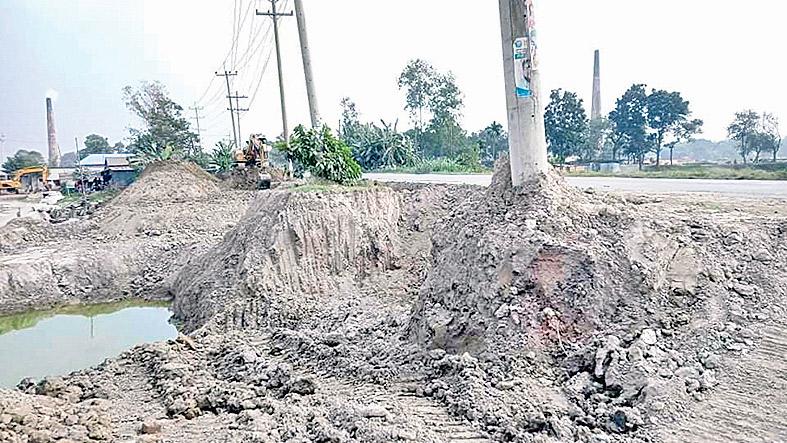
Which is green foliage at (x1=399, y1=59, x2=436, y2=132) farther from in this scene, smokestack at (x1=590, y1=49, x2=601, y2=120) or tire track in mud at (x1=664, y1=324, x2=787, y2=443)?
tire track in mud at (x1=664, y1=324, x2=787, y2=443)

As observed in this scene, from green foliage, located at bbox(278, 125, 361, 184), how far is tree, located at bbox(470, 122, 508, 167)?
21858mm

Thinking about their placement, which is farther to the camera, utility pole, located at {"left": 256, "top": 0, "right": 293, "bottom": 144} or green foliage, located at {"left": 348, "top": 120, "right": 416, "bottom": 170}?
green foliage, located at {"left": 348, "top": 120, "right": 416, "bottom": 170}

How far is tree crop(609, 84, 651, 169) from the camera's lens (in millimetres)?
27511

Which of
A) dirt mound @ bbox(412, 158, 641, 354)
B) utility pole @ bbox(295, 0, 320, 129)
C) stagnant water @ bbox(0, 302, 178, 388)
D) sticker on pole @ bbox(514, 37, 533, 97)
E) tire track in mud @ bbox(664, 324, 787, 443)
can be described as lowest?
stagnant water @ bbox(0, 302, 178, 388)

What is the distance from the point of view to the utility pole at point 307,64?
14352 millimetres

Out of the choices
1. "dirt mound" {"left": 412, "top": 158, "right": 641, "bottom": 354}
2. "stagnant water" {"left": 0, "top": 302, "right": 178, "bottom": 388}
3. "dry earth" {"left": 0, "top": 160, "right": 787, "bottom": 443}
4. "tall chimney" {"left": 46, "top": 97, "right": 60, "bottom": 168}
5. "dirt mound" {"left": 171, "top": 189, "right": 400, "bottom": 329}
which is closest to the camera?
"dry earth" {"left": 0, "top": 160, "right": 787, "bottom": 443}

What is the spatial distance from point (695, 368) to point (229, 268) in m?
8.42

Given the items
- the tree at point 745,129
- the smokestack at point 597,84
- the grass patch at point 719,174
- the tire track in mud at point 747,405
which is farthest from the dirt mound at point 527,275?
the smokestack at point 597,84

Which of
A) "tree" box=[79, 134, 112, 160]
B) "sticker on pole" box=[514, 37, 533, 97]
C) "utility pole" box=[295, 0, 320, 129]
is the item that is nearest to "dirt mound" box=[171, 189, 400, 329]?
"utility pole" box=[295, 0, 320, 129]

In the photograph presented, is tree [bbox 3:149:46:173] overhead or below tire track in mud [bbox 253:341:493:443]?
overhead

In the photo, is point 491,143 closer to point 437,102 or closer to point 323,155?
point 437,102

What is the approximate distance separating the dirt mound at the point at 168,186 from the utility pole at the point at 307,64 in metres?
8.10

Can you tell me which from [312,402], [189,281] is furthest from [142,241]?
[312,402]

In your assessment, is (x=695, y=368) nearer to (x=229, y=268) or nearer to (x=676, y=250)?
(x=676, y=250)
